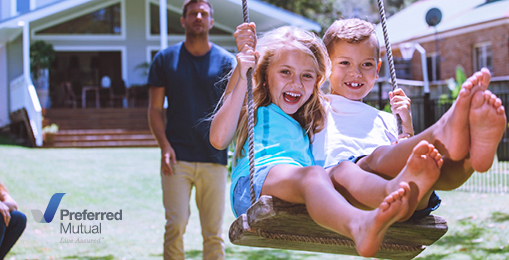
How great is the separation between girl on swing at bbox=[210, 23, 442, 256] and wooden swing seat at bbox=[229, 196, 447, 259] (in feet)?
0.27

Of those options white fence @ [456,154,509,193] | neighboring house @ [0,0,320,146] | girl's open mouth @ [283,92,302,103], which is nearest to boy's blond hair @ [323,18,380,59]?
girl's open mouth @ [283,92,302,103]

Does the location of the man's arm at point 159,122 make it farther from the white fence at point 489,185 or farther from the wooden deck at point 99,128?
the wooden deck at point 99,128

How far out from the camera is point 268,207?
1.94 m

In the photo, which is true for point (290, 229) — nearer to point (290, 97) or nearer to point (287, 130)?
point (287, 130)

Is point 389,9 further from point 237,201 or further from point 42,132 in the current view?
point 237,201

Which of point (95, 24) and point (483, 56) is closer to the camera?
point (483, 56)

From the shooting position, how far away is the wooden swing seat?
197 cm

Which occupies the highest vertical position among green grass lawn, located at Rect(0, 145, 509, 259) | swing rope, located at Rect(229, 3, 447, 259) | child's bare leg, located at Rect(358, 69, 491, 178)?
child's bare leg, located at Rect(358, 69, 491, 178)

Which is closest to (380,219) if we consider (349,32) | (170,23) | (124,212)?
(349,32)

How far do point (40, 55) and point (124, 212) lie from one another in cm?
1288

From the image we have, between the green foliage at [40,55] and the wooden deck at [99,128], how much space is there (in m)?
2.32

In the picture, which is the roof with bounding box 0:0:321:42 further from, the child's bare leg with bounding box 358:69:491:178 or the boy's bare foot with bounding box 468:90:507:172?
the boy's bare foot with bounding box 468:90:507:172

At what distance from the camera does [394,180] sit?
185cm

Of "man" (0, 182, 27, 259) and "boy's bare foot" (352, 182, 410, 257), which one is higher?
"boy's bare foot" (352, 182, 410, 257)
